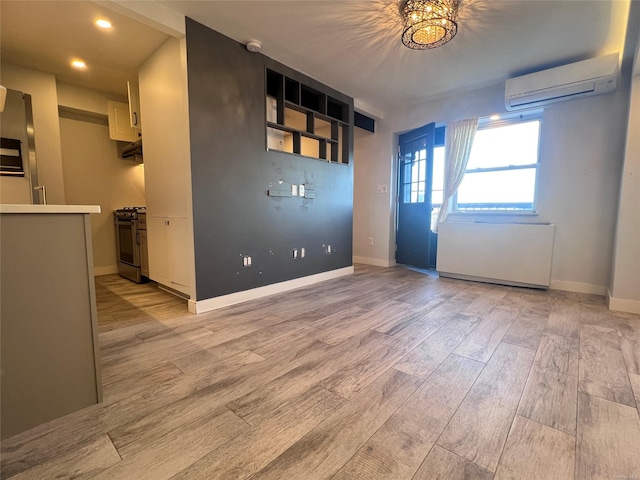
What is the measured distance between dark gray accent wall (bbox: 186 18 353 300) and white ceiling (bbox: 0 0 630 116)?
24cm

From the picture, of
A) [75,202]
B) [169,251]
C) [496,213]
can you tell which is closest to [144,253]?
[169,251]

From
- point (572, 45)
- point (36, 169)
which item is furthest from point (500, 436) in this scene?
point (36, 169)

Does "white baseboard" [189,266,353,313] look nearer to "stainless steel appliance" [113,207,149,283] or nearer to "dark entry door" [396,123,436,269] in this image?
"dark entry door" [396,123,436,269]

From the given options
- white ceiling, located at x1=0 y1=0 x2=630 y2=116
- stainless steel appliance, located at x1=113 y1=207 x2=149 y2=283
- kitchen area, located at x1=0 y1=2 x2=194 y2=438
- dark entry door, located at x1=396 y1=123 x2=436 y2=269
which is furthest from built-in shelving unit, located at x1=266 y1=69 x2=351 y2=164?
stainless steel appliance, located at x1=113 y1=207 x2=149 y2=283

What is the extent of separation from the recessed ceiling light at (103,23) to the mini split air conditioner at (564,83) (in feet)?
13.4

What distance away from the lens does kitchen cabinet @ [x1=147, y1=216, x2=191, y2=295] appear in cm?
271

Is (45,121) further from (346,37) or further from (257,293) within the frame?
(346,37)

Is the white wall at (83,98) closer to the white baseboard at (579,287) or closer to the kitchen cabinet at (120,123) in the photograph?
the kitchen cabinet at (120,123)

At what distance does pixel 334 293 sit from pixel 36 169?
377 centimetres

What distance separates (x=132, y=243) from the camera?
374 centimetres

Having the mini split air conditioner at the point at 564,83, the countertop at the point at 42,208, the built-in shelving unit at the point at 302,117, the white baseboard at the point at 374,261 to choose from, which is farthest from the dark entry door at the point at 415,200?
the countertop at the point at 42,208

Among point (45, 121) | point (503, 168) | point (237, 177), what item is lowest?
point (237, 177)

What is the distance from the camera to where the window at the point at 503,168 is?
358 centimetres

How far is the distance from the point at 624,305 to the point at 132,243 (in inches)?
218
